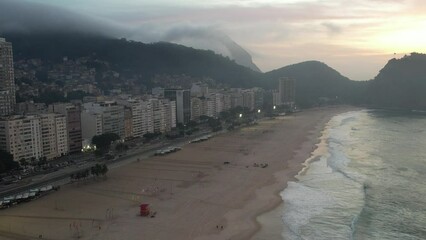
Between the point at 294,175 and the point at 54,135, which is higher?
the point at 54,135

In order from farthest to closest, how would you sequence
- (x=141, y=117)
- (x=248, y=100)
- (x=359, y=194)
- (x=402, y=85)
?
(x=402, y=85)
(x=248, y=100)
(x=141, y=117)
(x=359, y=194)

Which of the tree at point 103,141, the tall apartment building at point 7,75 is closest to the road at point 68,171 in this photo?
the tree at point 103,141

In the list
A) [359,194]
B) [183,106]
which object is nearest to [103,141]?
[359,194]

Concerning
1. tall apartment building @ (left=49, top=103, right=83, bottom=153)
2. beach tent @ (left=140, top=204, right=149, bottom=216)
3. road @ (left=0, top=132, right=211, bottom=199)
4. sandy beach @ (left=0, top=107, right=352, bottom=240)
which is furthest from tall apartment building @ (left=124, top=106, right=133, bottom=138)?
beach tent @ (left=140, top=204, right=149, bottom=216)

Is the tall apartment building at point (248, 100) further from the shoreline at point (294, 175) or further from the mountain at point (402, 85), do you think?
the mountain at point (402, 85)

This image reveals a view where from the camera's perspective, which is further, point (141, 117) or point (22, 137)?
point (141, 117)

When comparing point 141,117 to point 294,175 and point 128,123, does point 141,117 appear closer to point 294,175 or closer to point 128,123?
point 128,123

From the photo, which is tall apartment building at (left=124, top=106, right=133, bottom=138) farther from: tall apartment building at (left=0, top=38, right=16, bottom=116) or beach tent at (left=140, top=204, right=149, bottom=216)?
beach tent at (left=140, top=204, right=149, bottom=216)
